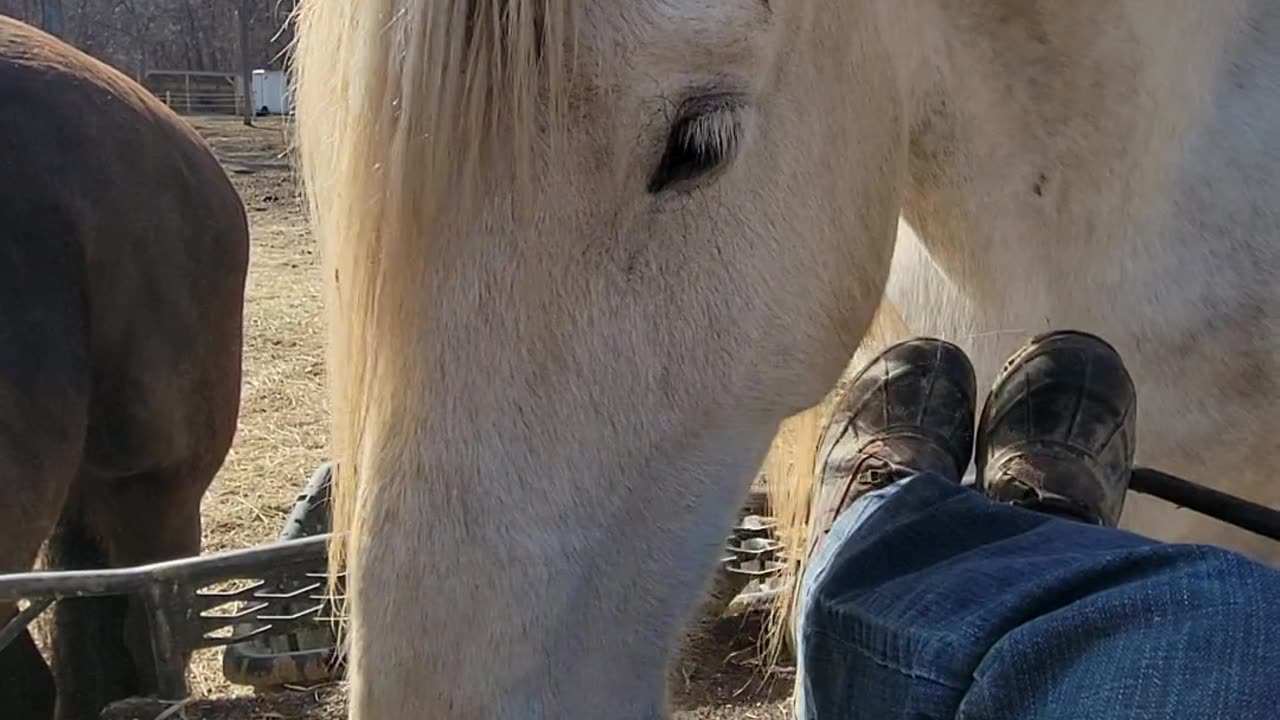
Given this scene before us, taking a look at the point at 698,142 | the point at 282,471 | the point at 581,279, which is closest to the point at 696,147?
the point at 698,142

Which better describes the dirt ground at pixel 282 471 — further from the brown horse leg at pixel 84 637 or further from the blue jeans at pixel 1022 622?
the blue jeans at pixel 1022 622

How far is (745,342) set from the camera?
874mm

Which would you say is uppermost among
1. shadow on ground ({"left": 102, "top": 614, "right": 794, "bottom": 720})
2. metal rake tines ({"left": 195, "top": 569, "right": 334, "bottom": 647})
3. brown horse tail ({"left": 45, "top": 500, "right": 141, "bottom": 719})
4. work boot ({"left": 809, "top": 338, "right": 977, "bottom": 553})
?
work boot ({"left": 809, "top": 338, "right": 977, "bottom": 553})

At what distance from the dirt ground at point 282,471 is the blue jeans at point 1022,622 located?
67cm

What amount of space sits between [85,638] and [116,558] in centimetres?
15

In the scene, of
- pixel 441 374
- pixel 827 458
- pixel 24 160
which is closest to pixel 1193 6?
pixel 827 458

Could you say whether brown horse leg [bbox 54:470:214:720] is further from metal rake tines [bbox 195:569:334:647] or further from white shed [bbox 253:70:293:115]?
white shed [bbox 253:70:293:115]

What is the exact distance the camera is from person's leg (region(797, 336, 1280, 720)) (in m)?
0.60

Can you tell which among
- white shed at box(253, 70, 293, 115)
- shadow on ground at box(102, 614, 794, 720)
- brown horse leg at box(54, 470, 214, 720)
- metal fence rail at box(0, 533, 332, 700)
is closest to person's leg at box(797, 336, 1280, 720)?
metal fence rail at box(0, 533, 332, 700)

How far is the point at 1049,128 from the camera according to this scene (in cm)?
108

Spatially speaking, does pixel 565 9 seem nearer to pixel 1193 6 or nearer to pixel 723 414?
pixel 723 414

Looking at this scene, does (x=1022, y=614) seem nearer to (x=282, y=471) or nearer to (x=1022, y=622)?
(x=1022, y=622)

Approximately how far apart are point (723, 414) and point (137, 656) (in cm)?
163

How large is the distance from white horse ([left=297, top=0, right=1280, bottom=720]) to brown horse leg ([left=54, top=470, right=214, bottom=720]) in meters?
1.46
